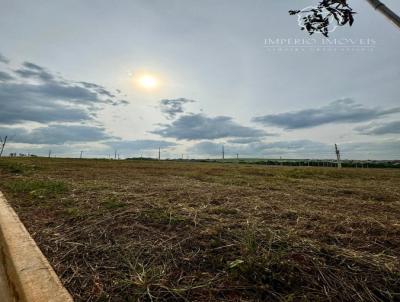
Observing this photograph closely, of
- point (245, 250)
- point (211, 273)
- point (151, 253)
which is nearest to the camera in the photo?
point (211, 273)

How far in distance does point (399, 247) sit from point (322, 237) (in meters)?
0.75

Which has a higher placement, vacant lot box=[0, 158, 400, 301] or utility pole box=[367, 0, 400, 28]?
utility pole box=[367, 0, 400, 28]

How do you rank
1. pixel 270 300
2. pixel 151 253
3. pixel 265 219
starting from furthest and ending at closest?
pixel 265 219
pixel 151 253
pixel 270 300

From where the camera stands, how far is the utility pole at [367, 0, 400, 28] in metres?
1.79

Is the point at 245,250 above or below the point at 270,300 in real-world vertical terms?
above

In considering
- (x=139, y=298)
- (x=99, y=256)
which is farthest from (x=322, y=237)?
(x=99, y=256)

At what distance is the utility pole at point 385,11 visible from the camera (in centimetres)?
179

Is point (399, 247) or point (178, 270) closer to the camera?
point (178, 270)

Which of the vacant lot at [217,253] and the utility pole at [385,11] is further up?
the utility pole at [385,11]

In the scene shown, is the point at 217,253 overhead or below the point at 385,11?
below

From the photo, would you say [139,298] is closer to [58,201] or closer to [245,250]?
[245,250]

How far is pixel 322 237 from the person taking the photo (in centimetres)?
285

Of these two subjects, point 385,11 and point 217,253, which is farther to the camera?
point 217,253

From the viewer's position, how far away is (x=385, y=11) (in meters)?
1.88
